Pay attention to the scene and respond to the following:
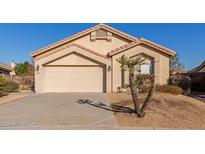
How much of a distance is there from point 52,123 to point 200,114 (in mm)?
6446

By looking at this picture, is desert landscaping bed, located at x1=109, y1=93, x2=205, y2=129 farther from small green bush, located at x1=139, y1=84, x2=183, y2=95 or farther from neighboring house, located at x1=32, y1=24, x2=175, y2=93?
neighboring house, located at x1=32, y1=24, x2=175, y2=93

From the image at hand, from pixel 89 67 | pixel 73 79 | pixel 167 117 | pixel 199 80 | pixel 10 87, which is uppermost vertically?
pixel 89 67

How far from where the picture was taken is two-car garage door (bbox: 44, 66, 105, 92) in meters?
20.3

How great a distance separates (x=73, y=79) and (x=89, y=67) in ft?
5.77

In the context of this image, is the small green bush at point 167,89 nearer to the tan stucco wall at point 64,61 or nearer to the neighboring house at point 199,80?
the tan stucco wall at point 64,61

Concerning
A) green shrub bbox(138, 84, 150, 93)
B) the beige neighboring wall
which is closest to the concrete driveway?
green shrub bbox(138, 84, 150, 93)

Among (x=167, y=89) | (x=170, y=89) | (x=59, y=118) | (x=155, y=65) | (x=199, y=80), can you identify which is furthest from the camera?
(x=199, y=80)

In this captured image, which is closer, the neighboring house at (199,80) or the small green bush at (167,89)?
the small green bush at (167,89)

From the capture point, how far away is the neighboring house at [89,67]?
64.4ft

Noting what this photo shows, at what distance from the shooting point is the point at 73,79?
66.9 ft

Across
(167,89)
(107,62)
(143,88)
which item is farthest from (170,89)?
(107,62)

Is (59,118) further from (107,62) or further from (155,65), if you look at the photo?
(155,65)

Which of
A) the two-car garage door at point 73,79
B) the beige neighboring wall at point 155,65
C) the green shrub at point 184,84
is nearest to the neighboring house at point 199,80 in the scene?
the green shrub at point 184,84

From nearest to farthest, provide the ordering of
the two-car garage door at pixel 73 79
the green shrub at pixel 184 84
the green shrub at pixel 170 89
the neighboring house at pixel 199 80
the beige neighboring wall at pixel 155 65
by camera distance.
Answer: the green shrub at pixel 170 89
the green shrub at pixel 184 84
the beige neighboring wall at pixel 155 65
the two-car garage door at pixel 73 79
the neighboring house at pixel 199 80
